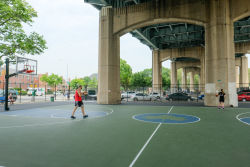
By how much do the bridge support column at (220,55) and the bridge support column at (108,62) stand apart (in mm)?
12073

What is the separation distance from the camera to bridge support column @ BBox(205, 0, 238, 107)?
1797 centimetres

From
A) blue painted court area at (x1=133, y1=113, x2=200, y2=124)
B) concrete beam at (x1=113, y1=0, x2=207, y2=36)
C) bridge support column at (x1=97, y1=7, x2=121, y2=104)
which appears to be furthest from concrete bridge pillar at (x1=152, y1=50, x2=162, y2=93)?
blue painted court area at (x1=133, y1=113, x2=200, y2=124)

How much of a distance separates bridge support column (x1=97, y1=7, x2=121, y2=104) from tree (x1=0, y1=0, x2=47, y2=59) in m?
8.20

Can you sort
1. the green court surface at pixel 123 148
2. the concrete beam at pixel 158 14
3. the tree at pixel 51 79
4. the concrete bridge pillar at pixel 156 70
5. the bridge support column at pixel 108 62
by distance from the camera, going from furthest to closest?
the tree at pixel 51 79
the concrete bridge pillar at pixel 156 70
the bridge support column at pixel 108 62
the concrete beam at pixel 158 14
the green court surface at pixel 123 148

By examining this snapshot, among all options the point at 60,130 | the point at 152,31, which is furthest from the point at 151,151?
the point at 152,31

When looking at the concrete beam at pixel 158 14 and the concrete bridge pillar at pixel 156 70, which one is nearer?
the concrete beam at pixel 158 14

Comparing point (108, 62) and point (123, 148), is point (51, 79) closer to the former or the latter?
point (108, 62)

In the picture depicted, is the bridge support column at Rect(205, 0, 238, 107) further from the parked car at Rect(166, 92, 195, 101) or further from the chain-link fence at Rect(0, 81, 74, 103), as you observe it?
the chain-link fence at Rect(0, 81, 74, 103)

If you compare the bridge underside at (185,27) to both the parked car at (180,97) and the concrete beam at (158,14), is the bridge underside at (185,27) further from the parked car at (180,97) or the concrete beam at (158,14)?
the parked car at (180,97)

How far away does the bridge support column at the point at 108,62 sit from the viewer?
22.5 meters

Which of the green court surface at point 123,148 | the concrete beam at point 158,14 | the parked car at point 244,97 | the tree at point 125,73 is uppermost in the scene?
the concrete beam at point 158,14

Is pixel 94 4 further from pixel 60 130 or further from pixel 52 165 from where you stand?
pixel 52 165

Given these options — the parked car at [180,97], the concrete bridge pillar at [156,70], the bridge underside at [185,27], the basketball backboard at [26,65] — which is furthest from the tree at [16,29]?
the concrete bridge pillar at [156,70]

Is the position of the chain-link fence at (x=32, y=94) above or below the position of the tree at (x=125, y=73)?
below
